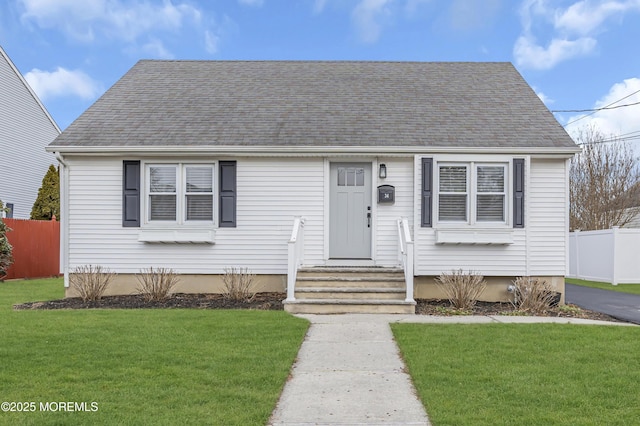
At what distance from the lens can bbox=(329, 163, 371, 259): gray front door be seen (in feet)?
35.0

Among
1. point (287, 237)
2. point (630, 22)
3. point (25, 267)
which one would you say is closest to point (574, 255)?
point (630, 22)

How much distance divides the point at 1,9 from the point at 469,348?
2262 cm

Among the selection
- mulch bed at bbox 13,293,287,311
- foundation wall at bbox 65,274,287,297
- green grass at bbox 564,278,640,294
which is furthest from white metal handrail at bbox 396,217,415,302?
green grass at bbox 564,278,640,294

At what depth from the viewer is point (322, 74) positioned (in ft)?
44.2

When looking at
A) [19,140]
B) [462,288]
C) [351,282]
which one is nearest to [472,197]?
[462,288]

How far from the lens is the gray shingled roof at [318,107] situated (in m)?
10.4

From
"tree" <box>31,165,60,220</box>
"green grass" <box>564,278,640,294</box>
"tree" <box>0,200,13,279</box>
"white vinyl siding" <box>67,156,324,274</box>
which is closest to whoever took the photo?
"white vinyl siding" <box>67,156,324,274</box>

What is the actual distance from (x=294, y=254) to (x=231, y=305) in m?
1.54

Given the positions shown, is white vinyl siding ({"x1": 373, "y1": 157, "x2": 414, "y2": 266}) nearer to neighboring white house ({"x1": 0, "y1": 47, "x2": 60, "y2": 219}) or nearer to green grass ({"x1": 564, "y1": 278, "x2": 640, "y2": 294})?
green grass ({"x1": 564, "y1": 278, "x2": 640, "y2": 294})

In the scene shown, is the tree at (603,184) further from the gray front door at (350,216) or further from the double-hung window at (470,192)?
the gray front door at (350,216)

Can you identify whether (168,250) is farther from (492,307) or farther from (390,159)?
(492,307)

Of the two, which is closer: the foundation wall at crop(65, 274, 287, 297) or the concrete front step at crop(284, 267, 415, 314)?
the concrete front step at crop(284, 267, 415, 314)

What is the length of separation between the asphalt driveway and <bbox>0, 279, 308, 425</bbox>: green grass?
19.3 ft

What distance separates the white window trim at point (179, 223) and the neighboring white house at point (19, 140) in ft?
43.6
